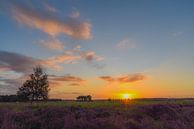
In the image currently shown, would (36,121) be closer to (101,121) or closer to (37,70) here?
(101,121)

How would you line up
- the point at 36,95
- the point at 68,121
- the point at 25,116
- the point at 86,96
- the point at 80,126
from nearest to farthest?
the point at 80,126
the point at 68,121
the point at 25,116
the point at 36,95
the point at 86,96

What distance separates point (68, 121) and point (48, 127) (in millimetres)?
1545

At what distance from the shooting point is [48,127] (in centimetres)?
1377

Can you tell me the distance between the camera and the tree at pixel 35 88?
224 feet

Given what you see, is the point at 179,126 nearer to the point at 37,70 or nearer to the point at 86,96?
the point at 37,70

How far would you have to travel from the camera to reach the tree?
2692 inches

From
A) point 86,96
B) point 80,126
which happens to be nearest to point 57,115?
point 80,126

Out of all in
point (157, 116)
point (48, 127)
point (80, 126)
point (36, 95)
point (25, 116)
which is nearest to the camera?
point (80, 126)

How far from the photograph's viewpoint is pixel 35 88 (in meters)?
69.2

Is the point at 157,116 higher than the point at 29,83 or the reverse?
the reverse

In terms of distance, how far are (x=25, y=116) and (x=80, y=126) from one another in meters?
5.07

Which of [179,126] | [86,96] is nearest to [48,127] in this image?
[179,126]

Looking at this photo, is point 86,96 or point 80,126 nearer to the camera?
point 80,126

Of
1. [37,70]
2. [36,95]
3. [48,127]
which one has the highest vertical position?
[37,70]
